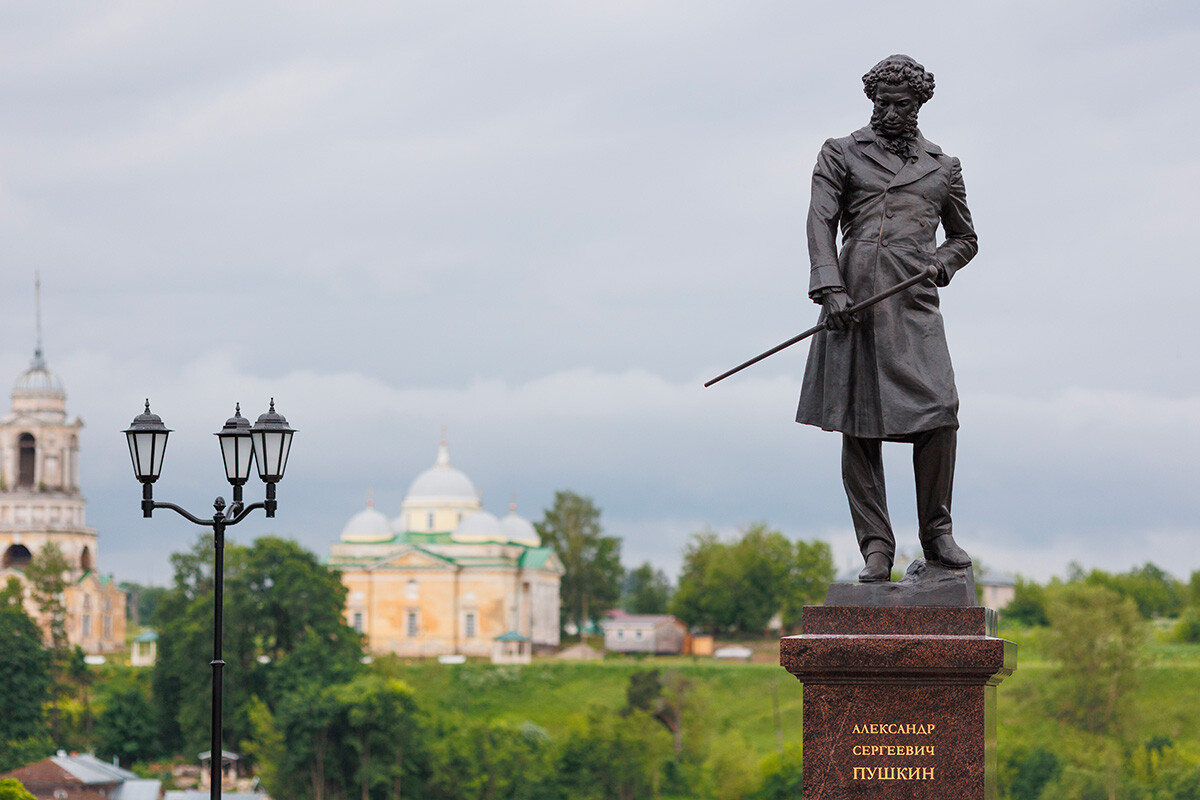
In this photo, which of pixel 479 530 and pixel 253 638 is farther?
pixel 479 530

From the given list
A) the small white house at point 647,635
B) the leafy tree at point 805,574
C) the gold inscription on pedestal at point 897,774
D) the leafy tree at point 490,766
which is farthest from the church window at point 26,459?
the gold inscription on pedestal at point 897,774

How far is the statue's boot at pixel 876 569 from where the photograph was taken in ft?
28.6

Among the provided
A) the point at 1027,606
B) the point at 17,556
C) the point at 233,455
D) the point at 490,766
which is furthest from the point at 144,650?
the point at 233,455

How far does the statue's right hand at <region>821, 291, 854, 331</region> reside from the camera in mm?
8727

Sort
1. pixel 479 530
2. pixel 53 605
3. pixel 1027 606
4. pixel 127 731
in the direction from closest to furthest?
pixel 127 731 < pixel 53 605 < pixel 1027 606 < pixel 479 530

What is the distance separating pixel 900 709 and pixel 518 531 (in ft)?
285

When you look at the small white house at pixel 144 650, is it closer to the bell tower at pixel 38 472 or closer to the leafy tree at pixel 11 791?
the bell tower at pixel 38 472

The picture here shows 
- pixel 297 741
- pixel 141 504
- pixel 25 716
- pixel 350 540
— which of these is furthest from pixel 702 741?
pixel 141 504

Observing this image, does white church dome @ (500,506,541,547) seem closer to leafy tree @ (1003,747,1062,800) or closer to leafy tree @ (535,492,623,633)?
leafy tree @ (535,492,623,633)

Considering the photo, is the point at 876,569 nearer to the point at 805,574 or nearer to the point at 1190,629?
the point at 1190,629

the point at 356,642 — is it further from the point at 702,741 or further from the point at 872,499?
the point at 872,499

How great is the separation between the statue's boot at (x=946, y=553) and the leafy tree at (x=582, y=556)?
89.8 metres

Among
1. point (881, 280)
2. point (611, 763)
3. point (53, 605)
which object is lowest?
point (611, 763)

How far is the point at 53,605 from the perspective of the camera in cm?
7775
